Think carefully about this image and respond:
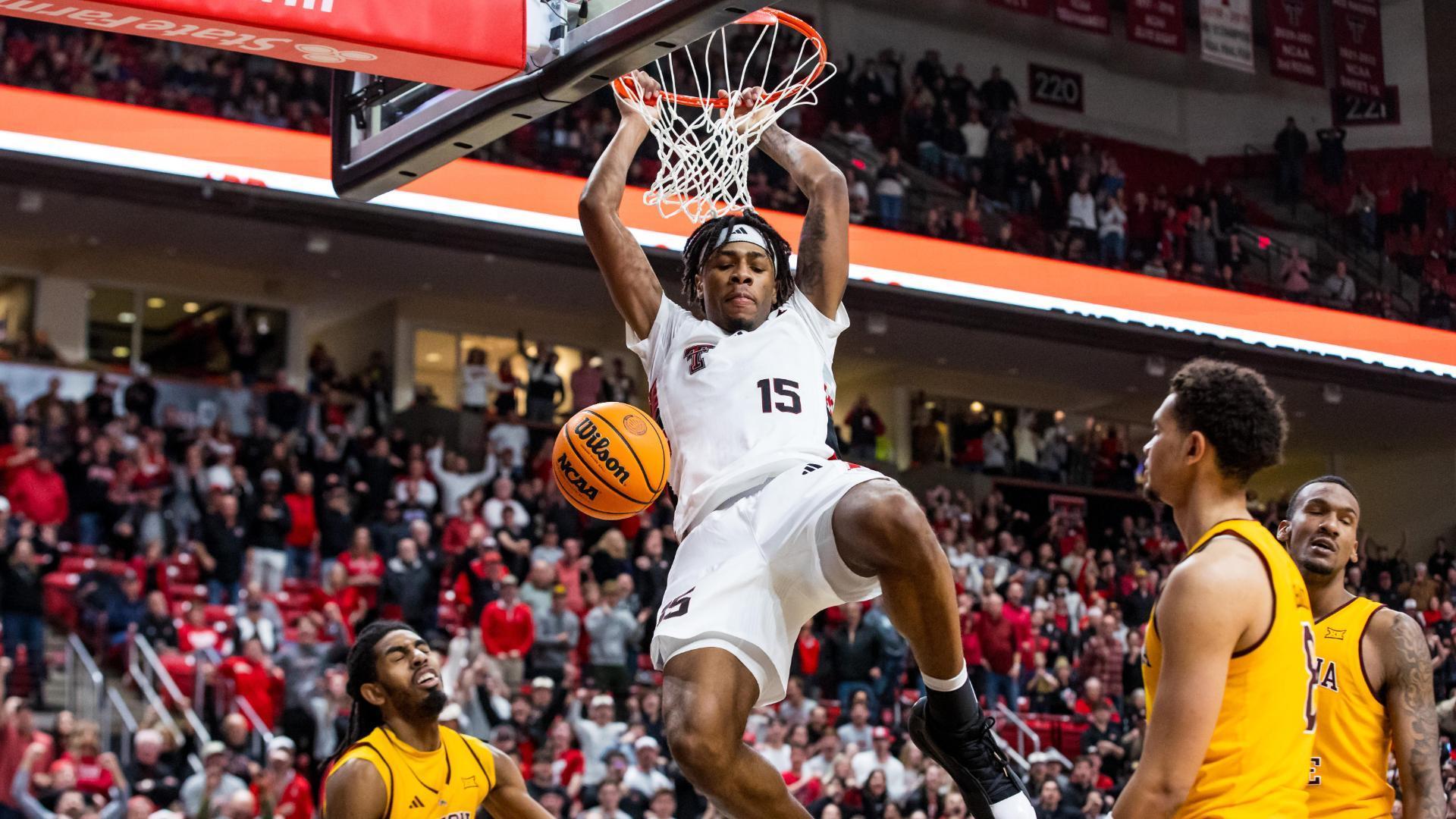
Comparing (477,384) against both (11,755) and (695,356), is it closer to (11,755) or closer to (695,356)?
(11,755)

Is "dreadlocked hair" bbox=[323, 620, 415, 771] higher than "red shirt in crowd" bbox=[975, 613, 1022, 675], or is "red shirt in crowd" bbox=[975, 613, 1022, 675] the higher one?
"dreadlocked hair" bbox=[323, 620, 415, 771]

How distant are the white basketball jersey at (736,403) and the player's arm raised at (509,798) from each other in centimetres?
122

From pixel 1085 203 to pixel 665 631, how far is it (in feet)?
61.0

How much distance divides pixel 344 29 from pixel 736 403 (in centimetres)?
159

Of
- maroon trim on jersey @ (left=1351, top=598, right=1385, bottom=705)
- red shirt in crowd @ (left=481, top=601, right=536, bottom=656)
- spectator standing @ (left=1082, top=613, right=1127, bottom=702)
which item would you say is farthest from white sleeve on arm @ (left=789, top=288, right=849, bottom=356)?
spectator standing @ (left=1082, top=613, right=1127, bottom=702)

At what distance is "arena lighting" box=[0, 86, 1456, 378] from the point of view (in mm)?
15844

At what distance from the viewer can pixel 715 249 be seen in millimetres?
4988

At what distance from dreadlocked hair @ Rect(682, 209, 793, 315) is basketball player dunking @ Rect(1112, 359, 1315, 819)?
191 centimetres

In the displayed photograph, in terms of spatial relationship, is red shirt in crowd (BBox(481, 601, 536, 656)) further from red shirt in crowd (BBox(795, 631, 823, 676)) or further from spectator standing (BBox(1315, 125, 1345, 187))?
spectator standing (BBox(1315, 125, 1345, 187))

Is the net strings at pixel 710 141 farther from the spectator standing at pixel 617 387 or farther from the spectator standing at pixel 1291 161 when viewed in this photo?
the spectator standing at pixel 1291 161

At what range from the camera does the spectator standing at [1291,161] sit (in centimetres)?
2444

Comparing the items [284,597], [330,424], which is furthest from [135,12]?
[330,424]

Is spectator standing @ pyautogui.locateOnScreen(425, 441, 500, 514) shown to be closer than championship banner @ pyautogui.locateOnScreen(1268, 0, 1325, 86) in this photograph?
Yes

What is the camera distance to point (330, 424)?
55.1 feet
